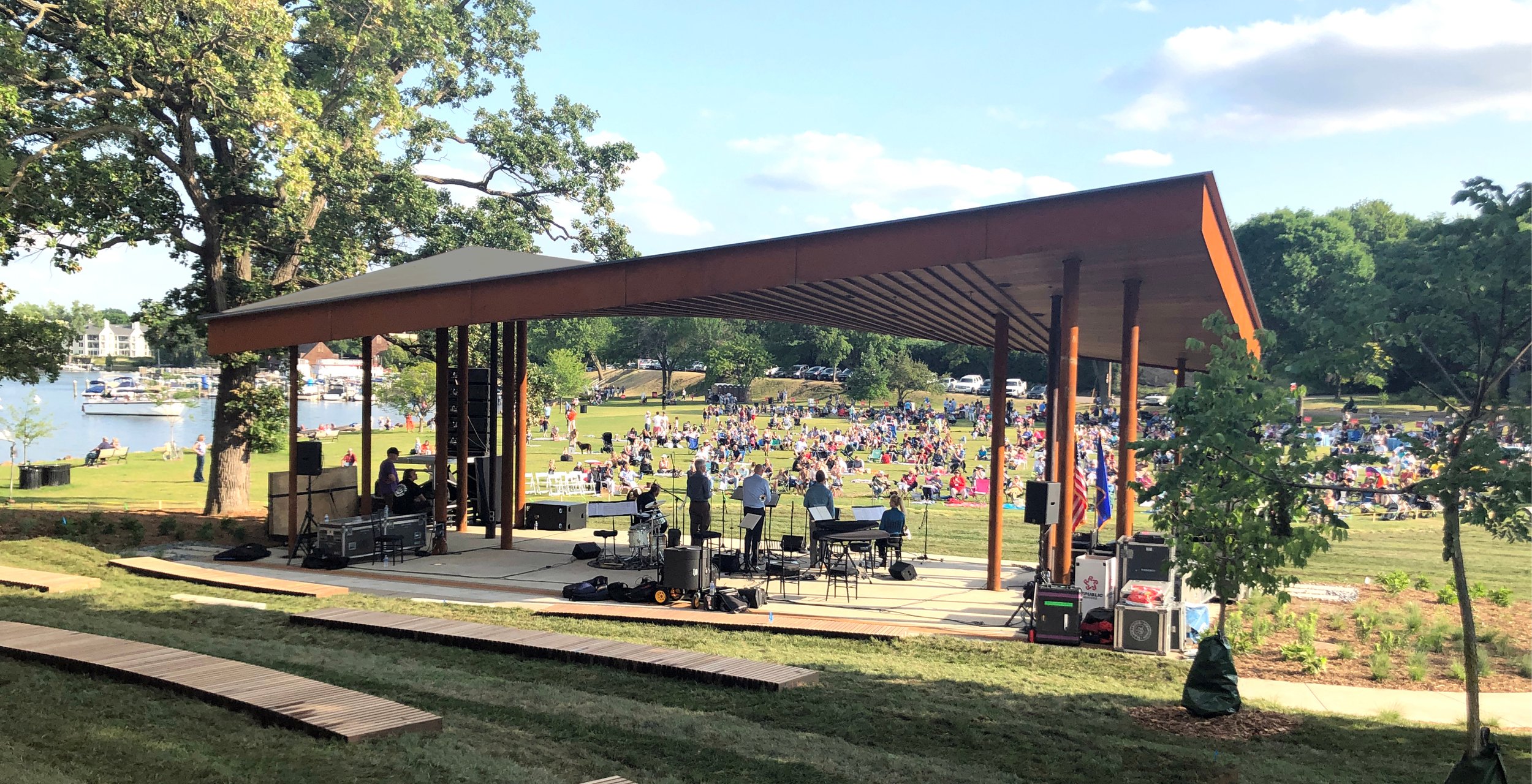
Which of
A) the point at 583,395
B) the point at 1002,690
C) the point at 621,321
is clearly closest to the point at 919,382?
the point at 583,395

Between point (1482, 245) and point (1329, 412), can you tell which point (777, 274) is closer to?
point (1482, 245)

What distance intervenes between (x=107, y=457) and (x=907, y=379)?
166ft

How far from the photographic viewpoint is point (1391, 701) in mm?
8594

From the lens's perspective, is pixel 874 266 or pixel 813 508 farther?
pixel 813 508

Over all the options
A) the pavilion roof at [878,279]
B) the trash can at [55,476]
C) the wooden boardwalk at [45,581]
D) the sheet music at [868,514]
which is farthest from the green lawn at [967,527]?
the wooden boardwalk at [45,581]

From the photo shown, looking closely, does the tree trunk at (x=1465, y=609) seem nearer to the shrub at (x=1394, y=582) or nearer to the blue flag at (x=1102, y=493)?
the blue flag at (x=1102, y=493)

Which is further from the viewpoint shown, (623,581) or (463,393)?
(463,393)

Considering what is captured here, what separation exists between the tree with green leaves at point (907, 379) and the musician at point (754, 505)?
59.8 m

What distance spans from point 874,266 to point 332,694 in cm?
688

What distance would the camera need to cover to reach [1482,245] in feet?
19.6

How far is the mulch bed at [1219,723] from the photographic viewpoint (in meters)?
7.13

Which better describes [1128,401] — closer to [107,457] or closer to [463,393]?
[463,393]

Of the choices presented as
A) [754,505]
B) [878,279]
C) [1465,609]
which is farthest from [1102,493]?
[1465,609]

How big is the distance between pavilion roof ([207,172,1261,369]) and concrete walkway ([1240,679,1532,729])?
4.18 meters
